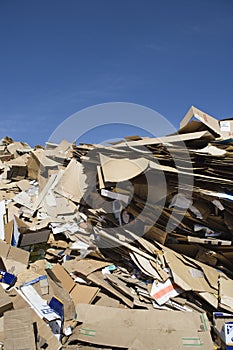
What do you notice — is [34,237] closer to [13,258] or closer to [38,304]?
[13,258]

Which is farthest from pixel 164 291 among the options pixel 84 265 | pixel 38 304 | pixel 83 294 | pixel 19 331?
pixel 19 331

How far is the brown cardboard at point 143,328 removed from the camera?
7.44 feet

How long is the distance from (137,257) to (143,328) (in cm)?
60

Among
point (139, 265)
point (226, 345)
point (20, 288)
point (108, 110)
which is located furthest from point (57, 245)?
point (226, 345)

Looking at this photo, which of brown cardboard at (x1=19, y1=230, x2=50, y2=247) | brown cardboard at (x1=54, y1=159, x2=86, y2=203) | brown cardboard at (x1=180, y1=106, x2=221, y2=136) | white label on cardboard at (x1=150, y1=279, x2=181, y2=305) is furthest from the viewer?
brown cardboard at (x1=54, y1=159, x2=86, y2=203)

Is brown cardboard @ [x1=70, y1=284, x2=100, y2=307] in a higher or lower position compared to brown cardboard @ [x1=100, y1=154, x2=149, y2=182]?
lower

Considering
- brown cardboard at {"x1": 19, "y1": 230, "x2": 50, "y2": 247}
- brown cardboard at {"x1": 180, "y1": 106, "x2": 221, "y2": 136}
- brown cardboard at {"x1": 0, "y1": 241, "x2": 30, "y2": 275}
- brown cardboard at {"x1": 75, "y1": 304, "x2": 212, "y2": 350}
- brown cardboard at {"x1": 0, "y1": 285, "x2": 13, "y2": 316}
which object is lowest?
brown cardboard at {"x1": 75, "y1": 304, "x2": 212, "y2": 350}

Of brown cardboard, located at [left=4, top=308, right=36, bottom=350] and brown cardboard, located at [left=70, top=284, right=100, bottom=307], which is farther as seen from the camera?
brown cardboard, located at [left=70, top=284, right=100, bottom=307]

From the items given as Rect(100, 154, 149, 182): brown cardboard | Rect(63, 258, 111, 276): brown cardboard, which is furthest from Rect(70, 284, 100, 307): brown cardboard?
Rect(100, 154, 149, 182): brown cardboard

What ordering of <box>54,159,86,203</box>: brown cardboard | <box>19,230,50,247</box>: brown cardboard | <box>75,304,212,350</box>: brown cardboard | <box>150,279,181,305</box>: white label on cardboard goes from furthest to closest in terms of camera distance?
<box>54,159,86,203</box>: brown cardboard → <box>19,230,50,247</box>: brown cardboard → <box>150,279,181,305</box>: white label on cardboard → <box>75,304,212,350</box>: brown cardboard

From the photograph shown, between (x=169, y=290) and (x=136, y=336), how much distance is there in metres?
0.45

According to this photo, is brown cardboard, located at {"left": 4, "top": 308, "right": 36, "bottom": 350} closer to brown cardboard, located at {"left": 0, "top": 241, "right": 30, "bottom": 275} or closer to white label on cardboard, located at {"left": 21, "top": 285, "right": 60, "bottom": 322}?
white label on cardboard, located at {"left": 21, "top": 285, "right": 60, "bottom": 322}

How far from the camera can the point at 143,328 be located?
2.37 metres

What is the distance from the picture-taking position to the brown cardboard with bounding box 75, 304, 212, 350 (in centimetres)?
227
